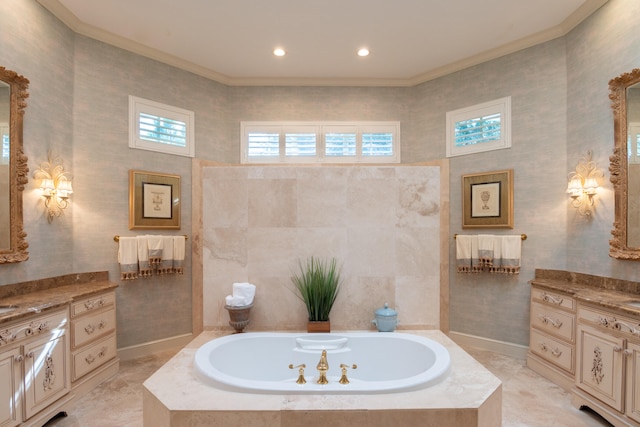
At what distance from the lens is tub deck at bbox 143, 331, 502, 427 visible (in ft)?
4.84

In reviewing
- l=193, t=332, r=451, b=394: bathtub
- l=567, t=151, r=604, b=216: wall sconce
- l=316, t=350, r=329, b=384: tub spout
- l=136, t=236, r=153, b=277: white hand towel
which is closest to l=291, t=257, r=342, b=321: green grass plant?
l=193, t=332, r=451, b=394: bathtub

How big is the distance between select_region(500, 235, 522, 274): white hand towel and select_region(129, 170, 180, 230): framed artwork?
3357mm

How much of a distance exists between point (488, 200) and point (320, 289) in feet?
7.07

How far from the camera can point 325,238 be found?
2553 mm

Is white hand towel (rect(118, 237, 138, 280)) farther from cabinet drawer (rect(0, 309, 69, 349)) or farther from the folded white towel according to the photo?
the folded white towel

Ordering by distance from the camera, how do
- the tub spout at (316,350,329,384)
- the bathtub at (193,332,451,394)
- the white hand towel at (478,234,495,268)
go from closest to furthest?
the tub spout at (316,350,329,384) < the bathtub at (193,332,451,394) < the white hand towel at (478,234,495,268)

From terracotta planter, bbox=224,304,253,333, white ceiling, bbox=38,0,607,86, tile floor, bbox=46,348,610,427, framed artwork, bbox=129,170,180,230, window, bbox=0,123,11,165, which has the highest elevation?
white ceiling, bbox=38,0,607,86

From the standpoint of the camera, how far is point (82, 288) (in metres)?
2.75

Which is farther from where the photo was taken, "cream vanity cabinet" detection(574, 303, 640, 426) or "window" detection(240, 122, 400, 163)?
"window" detection(240, 122, 400, 163)

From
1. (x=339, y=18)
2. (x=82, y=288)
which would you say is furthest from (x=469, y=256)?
(x=82, y=288)

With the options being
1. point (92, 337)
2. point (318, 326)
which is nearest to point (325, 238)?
point (318, 326)

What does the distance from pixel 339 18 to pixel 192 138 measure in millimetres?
2000

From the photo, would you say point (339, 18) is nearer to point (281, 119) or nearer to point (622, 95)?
point (281, 119)

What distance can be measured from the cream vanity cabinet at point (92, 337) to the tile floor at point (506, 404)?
162mm
